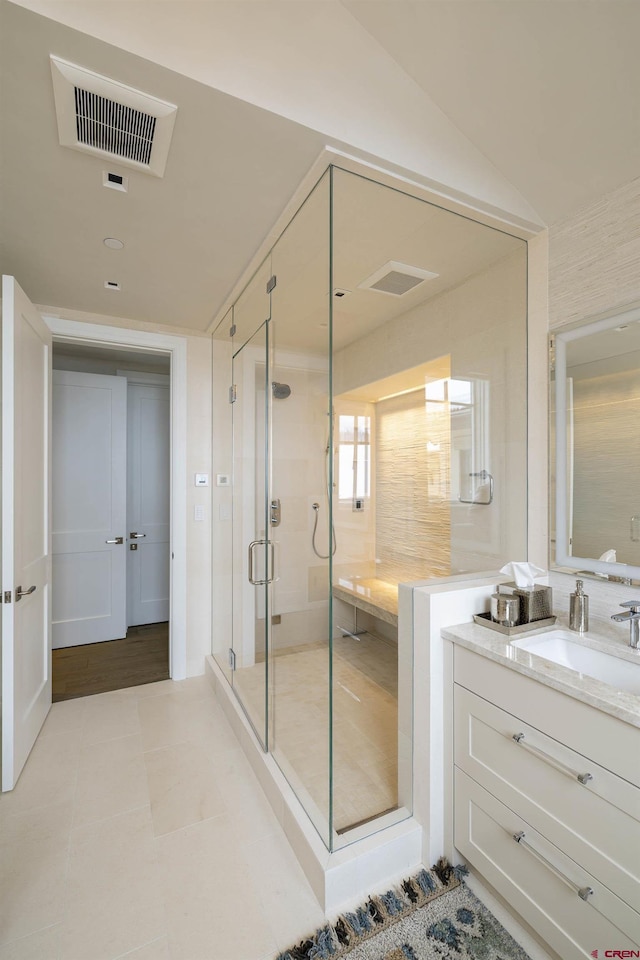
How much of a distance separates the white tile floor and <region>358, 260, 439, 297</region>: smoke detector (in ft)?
7.51

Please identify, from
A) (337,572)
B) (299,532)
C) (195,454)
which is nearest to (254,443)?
(299,532)

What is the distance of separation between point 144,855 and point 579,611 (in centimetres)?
184

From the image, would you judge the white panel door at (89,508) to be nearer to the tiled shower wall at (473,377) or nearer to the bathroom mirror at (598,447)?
the tiled shower wall at (473,377)

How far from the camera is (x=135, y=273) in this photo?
2.38 meters

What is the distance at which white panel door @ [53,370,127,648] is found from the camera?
3734 millimetres

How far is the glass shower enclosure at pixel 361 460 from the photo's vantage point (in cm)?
166

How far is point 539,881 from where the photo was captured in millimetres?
1235

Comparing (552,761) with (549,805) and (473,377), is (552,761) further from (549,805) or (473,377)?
(473,377)

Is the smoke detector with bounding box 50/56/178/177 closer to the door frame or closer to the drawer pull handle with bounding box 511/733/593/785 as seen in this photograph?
the door frame

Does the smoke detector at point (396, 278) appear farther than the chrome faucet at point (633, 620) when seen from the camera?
Yes

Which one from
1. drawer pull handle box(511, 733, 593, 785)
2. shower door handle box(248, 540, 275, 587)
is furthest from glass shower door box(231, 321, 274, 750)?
drawer pull handle box(511, 733, 593, 785)

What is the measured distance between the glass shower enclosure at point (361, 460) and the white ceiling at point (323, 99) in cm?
18

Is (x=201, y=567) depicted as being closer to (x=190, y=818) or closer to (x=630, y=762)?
(x=190, y=818)

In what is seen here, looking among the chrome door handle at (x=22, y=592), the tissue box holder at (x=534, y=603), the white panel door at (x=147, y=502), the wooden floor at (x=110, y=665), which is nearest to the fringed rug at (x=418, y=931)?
the tissue box holder at (x=534, y=603)
